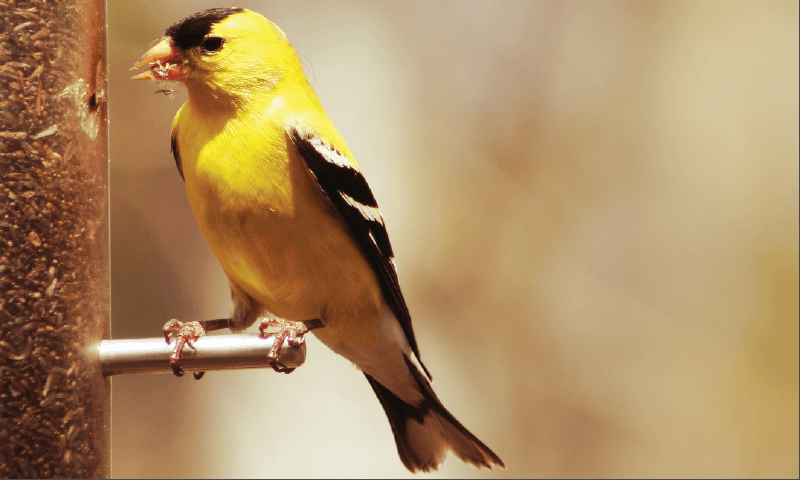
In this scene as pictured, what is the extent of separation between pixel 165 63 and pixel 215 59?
0.15 meters

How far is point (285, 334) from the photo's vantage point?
1.82 m

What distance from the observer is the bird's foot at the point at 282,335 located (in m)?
1.66

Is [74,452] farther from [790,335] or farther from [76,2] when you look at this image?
[790,335]

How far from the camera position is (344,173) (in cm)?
204

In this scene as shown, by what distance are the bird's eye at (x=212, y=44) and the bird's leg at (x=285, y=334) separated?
34.1 inches

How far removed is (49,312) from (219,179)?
596mm

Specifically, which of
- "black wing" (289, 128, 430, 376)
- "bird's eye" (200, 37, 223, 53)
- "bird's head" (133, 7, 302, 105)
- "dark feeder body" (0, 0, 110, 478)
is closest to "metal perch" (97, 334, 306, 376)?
"dark feeder body" (0, 0, 110, 478)

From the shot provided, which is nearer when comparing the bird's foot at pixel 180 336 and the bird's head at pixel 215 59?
the bird's foot at pixel 180 336

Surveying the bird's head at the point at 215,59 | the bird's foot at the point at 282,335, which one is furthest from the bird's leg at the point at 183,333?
the bird's head at the point at 215,59

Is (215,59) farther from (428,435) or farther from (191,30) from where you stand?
(428,435)

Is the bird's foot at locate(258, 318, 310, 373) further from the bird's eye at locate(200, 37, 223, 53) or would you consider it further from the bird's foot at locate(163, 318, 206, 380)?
the bird's eye at locate(200, 37, 223, 53)

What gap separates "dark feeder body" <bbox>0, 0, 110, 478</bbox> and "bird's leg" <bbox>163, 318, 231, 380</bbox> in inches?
8.4

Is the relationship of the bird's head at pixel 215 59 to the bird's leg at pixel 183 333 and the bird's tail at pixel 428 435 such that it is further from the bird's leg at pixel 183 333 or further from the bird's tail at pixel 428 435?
the bird's tail at pixel 428 435

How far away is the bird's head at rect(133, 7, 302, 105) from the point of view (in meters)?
1.94
